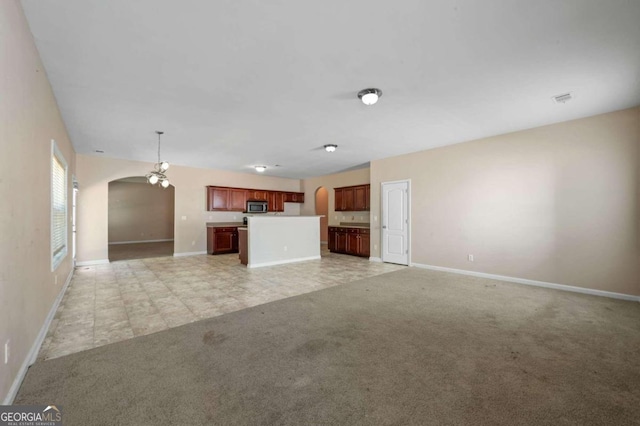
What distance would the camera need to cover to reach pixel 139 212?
1148 cm

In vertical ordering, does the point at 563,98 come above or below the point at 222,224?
above

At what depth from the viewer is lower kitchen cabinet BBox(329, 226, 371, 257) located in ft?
24.8

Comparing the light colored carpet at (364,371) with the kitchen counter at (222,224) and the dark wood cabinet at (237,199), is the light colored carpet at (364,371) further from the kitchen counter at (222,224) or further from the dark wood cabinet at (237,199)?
the dark wood cabinet at (237,199)

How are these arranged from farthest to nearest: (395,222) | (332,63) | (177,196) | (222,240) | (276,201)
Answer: (276,201) < (222,240) < (177,196) < (395,222) < (332,63)

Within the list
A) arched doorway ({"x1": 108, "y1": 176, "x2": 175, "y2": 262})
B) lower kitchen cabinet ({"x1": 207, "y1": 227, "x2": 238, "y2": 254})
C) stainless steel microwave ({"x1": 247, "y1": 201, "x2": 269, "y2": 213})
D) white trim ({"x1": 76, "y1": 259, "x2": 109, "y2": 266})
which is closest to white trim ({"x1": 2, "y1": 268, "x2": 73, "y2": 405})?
white trim ({"x1": 76, "y1": 259, "x2": 109, "y2": 266})

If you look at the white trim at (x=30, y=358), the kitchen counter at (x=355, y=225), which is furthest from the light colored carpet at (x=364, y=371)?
the kitchen counter at (x=355, y=225)

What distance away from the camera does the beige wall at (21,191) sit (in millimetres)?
1671

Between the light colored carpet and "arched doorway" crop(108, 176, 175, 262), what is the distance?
31.3ft

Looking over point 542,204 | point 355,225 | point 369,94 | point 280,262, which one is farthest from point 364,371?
point 355,225

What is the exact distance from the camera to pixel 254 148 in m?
5.94

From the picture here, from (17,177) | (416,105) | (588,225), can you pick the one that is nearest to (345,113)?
(416,105)

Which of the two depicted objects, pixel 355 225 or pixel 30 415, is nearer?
pixel 30 415

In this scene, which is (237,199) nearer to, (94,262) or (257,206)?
(257,206)

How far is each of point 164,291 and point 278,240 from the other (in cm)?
291
